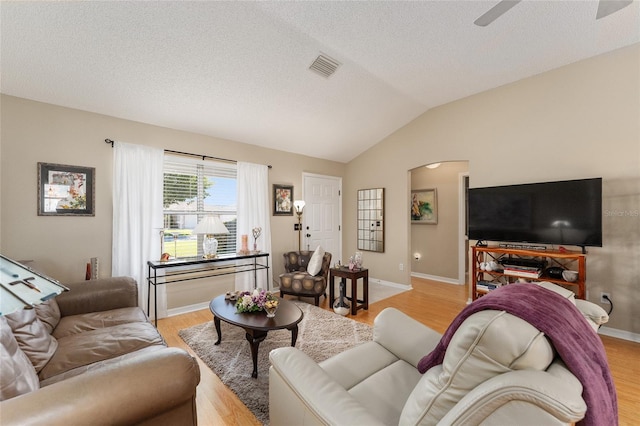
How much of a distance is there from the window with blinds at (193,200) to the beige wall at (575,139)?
3367 mm

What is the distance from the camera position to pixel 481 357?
76cm

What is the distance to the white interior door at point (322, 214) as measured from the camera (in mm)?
5133

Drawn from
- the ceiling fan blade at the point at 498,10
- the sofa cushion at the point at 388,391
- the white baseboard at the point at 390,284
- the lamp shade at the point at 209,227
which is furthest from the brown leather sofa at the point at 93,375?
the white baseboard at the point at 390,284

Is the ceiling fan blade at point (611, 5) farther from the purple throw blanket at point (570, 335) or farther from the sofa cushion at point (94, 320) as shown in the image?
the sofa cushion at point (94, 320)

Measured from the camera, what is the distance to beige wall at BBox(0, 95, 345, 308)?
2.61 metres

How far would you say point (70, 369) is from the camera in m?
1.55

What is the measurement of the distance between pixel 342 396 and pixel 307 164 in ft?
14.7

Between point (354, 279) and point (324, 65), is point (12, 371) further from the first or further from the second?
point (324, 65)

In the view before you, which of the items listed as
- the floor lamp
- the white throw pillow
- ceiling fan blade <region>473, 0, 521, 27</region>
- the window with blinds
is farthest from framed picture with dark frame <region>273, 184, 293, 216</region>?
ceiling fan blade <region>473, 0, 521, 27</region>

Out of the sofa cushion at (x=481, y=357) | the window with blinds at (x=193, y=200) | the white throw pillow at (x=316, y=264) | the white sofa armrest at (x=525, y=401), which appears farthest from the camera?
the white throw pillow at (x=316, y=264)

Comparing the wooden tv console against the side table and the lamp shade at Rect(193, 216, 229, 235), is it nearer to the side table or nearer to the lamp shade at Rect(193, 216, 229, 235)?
the side table

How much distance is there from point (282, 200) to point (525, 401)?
4.31 metres

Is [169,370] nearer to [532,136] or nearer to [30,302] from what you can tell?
[30,302]

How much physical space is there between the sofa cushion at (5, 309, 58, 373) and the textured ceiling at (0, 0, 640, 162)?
84.8 inches
